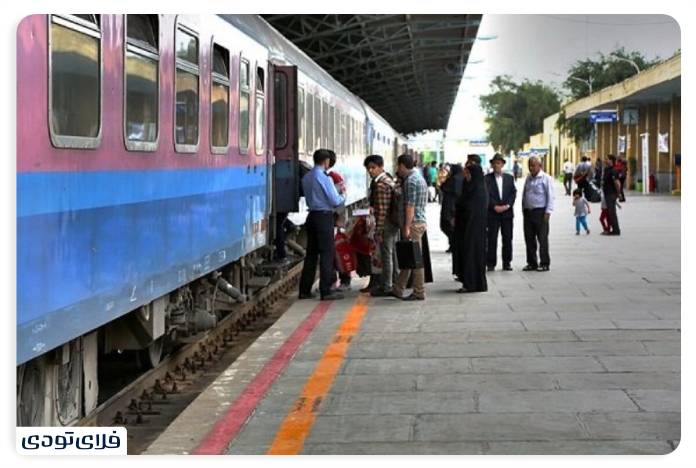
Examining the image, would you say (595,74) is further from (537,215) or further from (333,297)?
(333,297)

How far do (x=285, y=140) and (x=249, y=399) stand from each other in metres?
6.25

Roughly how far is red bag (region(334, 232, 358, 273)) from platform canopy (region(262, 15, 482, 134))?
51.2 feet

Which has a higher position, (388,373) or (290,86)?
(290,86)

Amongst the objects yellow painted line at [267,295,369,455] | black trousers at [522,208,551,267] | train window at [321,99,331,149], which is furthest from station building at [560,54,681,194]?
yellow painted line at [267,295,369,455]

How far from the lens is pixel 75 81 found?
17.6 ft

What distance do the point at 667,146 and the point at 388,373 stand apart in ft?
109

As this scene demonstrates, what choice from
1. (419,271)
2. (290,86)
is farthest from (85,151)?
(290,86)

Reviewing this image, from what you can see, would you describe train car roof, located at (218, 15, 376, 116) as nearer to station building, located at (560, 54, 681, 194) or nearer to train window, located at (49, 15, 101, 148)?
train window, located at (49, 15, 101, 148)

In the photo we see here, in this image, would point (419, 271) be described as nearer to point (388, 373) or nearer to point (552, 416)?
point (388, 373)

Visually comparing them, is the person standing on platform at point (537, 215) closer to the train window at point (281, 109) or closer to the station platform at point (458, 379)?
the station platform at point (458, 379)

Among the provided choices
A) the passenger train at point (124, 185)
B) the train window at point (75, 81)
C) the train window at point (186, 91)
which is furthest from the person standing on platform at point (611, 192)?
the train window at point (75, 81)

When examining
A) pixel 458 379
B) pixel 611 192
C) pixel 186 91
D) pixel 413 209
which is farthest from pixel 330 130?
pixel 458 379
